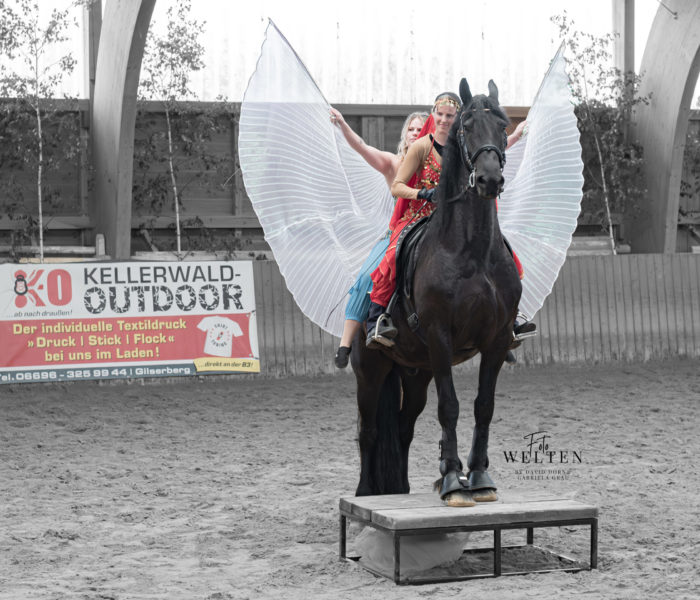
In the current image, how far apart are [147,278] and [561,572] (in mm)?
6911

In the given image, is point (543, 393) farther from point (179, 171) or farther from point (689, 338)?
point (179, 171)

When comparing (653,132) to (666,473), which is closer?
(666,473)

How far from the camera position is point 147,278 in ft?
34.9

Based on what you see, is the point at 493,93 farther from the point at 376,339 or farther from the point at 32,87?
the point at 32,87

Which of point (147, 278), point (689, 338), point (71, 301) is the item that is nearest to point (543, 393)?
point (689, 338)

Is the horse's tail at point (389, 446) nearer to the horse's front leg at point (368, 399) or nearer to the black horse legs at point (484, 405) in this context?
the horse's front leg at point (368, 399)

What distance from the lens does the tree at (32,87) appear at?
1255 centimetres

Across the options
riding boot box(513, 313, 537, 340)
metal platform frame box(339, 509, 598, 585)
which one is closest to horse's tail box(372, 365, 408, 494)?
metal platform frame box(339, 509, 598, 585)

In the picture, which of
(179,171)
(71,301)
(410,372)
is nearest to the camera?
(410,372)

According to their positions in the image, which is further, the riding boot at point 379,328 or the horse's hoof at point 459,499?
the riding boot at point 379,328

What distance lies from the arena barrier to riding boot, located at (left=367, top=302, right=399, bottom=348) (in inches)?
255

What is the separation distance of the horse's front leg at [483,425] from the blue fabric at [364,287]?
0.89 metres

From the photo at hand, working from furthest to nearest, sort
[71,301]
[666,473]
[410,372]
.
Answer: [71,301] → [666,473] → [410,372]

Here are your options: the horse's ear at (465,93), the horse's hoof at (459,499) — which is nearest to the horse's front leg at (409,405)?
the horse's hoof at (459,499)
